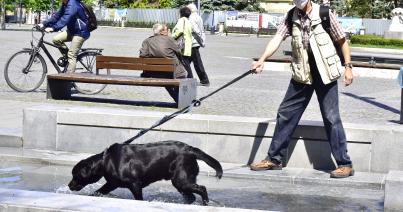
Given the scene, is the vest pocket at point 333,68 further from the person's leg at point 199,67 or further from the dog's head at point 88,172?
the person's leg at point 199,67

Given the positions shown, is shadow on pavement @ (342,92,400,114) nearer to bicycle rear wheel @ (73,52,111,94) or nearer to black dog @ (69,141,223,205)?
bicycle rear wheel @ (73,52,111,94)

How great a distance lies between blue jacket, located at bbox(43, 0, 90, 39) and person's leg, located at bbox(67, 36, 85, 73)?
0.11m

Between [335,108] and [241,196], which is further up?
[335,108]

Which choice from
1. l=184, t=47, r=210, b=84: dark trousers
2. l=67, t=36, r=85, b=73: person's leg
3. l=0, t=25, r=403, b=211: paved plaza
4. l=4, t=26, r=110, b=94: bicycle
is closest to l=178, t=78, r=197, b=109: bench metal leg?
l=0, t=25, r=403, b=211: paved plaza

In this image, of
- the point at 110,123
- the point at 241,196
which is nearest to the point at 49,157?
the point at 110,123

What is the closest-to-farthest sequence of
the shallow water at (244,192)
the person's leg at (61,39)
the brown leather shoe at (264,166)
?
the shallow water at (244,192) → the brown leather shoe at (264,166) → the person's leg at (61,39)

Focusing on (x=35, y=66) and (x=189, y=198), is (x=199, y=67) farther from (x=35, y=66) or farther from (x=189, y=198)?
(x=189, y=198)

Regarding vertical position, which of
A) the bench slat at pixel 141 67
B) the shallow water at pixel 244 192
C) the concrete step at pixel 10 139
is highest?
the bench slat at pixel 141 67

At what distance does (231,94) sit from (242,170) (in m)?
7.46

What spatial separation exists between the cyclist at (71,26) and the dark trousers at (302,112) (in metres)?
6.78

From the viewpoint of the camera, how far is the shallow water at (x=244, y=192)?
6.95m

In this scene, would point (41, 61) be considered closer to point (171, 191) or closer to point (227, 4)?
point (171, 191)

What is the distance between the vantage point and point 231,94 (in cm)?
1552

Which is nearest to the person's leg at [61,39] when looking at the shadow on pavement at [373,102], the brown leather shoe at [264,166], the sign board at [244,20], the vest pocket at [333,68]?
the shadow on pavement at [373,102]
